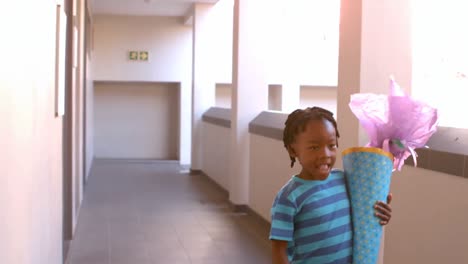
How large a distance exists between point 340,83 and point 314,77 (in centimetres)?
911

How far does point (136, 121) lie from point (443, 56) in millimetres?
10947

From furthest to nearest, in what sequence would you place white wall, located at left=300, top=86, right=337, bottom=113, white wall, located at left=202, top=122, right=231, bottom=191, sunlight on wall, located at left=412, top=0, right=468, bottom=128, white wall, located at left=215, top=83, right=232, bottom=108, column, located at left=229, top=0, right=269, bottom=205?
white wall, located at left=300, top=86, right=337, bottom=113
white wall, located at left=215, top=83, right=232, bottom=108
white wall, located at left=202, top=122, right=231, bottom=191
column, located at left=229, top=0, right=269, bottom=205
sunlight on wall, located at left=412, top=0, right=468, bottom=128

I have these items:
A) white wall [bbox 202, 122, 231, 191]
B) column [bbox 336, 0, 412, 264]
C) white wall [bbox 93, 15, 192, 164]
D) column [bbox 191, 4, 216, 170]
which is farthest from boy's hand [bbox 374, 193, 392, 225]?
white wall [bbox 93, 15, 192, 164]

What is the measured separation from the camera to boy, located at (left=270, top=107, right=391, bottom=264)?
1991 millimetres

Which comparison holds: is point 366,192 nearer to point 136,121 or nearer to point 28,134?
point 28,134

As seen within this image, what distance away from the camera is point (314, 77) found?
13.7m

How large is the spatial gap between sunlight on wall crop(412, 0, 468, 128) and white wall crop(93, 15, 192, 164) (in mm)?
9505

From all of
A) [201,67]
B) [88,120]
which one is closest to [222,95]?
[201,67]

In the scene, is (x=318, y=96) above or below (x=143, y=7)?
below

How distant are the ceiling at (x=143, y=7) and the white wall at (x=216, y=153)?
94.8 inches

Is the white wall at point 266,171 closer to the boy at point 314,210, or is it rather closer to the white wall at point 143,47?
the boy at point 314,210

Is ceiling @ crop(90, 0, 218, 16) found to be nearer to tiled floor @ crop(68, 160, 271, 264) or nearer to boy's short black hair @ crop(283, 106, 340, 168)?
tiled floor @ crop(68, 160, 271, 264)

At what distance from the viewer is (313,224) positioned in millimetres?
1991

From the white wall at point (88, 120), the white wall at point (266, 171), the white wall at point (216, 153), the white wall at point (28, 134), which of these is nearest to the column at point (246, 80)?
the white wall at point (266, 171)
